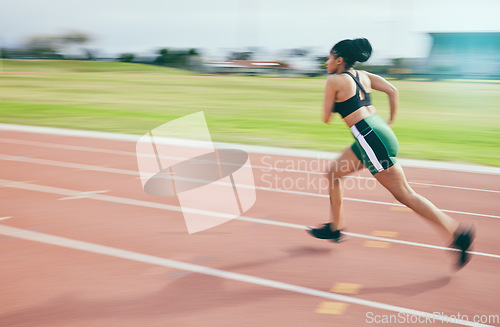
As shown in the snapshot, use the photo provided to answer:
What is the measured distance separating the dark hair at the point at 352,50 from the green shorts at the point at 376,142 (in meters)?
0.52

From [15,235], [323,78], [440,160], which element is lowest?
[323,78]

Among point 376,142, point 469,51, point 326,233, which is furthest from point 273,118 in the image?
point 469,51

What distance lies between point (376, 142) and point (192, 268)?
75.9 inches

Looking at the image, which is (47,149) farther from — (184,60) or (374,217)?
(184,60)

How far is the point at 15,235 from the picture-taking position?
5.49 metres

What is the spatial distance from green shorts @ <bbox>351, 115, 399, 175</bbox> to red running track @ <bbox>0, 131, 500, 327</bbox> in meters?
0.96

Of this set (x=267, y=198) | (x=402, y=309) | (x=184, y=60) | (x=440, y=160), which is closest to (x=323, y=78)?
(x=184, y=60)

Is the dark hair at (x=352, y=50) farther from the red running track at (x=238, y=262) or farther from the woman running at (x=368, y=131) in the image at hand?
the red running track at (x=238, y=262)

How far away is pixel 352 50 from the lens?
15.3 ft

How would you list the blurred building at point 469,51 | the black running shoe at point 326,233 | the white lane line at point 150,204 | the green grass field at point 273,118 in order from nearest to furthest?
1. the black running shoe at point 326,233
2. the white lane line at point 150,204
3. the green grass field at point 273,118
4. the blurred building at point 469,51

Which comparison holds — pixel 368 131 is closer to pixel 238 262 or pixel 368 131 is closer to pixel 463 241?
pixel 463 241

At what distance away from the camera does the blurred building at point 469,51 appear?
69375 mm

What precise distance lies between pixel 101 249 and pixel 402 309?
281cm

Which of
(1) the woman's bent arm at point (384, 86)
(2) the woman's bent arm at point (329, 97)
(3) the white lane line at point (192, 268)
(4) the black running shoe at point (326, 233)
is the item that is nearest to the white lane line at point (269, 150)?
(4) the black running shoe at point (326, 233)
